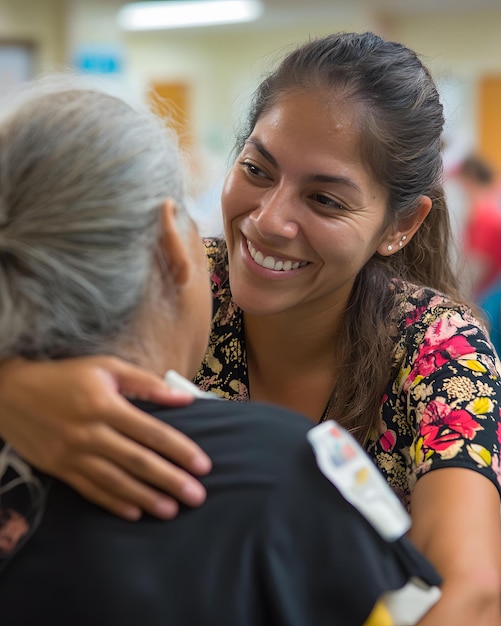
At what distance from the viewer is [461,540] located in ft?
4.14

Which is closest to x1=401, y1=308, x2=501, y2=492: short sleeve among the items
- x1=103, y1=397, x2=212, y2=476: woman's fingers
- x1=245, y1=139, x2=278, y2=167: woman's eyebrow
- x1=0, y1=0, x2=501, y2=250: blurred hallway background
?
x1=245, y1=139, x2=278, y2=167: woman's eyebrow

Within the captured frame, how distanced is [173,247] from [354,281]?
0.84 meters

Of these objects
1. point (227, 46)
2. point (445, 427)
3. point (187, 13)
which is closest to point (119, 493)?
point (445, 427)

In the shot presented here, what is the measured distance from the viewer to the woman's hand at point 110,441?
3.17ft

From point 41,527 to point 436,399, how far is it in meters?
0.73

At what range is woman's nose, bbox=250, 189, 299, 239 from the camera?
63.5 inches

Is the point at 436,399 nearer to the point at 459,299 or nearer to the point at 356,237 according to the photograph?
the point at 356,237

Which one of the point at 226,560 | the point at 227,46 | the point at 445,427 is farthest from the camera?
the point at 227,46

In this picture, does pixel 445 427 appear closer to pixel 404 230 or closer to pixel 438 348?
pixel 438 348

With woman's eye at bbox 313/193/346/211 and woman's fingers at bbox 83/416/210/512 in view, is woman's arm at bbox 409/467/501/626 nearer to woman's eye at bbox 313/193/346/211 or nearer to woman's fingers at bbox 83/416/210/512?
woman's fingers at bbox 83/416/210/512

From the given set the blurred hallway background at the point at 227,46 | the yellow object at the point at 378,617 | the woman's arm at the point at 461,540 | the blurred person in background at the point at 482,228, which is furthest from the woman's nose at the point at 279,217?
the blurred hallway background at the point at 227,46

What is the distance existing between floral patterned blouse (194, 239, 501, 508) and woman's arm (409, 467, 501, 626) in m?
0.03

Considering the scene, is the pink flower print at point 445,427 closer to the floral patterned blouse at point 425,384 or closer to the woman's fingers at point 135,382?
the floral patterned blouse at point 425,384

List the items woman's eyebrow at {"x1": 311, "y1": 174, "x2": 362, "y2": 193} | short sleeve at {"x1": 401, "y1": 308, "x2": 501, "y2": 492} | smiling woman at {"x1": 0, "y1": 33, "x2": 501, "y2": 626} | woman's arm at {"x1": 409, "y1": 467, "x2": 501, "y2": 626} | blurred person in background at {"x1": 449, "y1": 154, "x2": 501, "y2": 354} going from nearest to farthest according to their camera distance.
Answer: woman's arm at {"x1": 409, "y1": 467, "x2": 501, "y2": 626} → short sleeve at {"x1": 401, "y1": 308, "x2": 501, "y2": 492} → smiling woman at {"x1": 0, "y1": 33, "x2": 501, "y2": 626} → woman's eyebrow at {"x1": 311, "y1": 174, "x2": 362, "y2": 193} → blurred person in background at {"x1": 449, "y1": 154, "x2": 501, "y2": 354}
